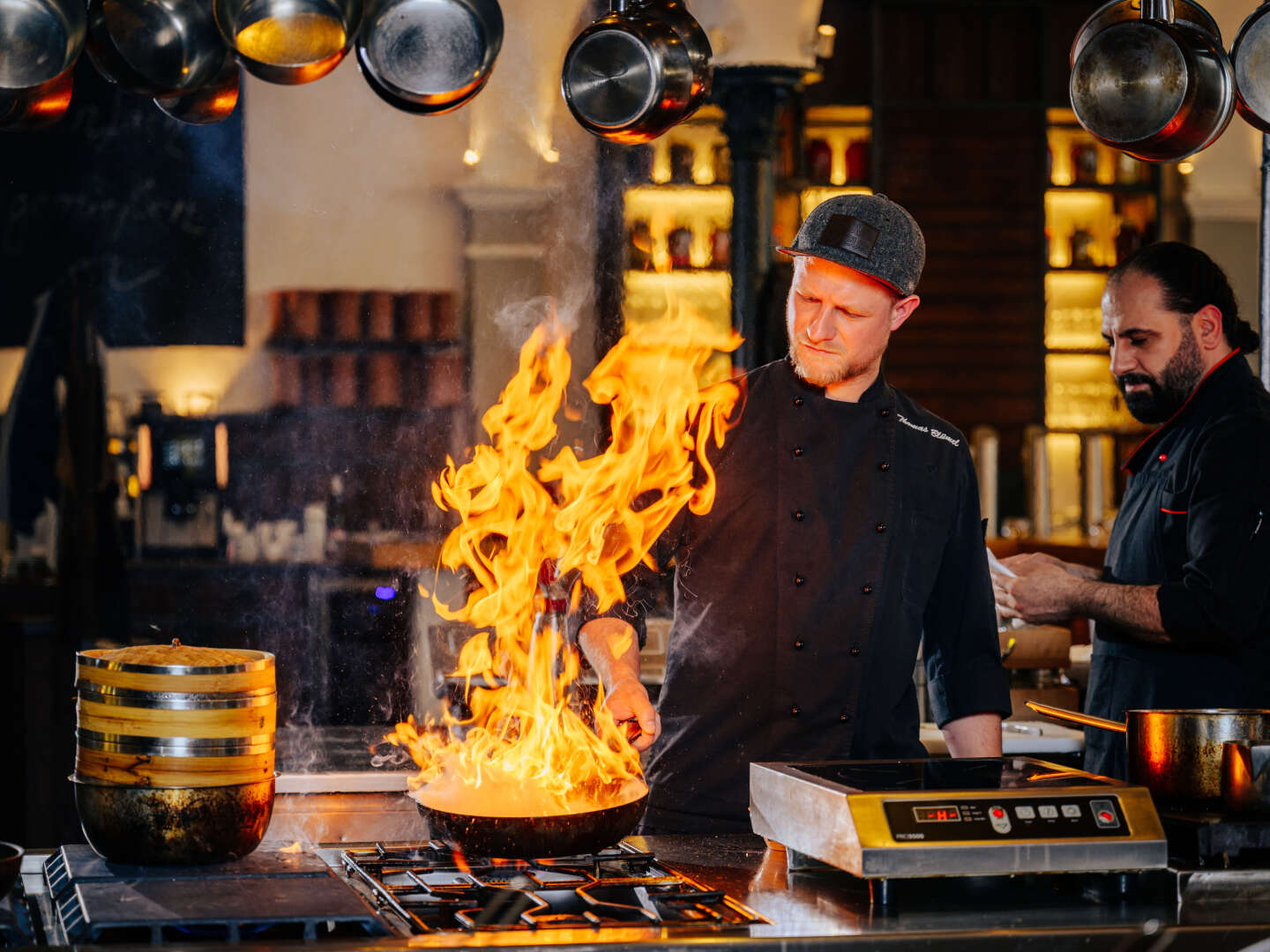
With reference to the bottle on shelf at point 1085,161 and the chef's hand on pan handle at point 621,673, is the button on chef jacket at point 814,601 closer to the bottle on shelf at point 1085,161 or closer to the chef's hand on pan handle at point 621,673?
the chef's hand on pan handle at point 621,673

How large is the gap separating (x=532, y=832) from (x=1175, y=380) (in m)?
1.91

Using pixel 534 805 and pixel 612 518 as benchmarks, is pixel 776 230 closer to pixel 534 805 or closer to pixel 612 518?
pixel 612 518

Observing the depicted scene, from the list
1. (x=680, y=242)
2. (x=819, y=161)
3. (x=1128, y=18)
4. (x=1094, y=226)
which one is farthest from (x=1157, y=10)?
(x=1094, y=226)

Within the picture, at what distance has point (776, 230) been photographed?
296 inches

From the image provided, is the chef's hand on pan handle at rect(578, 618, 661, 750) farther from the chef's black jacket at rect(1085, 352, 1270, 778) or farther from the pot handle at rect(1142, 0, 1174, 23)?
the pot handle at rect(1142, 0, 1174, 23)

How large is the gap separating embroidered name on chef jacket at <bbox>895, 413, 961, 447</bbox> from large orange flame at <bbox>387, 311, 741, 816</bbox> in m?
0.31

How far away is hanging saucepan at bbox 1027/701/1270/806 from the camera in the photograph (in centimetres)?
196

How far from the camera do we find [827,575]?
8.31ft

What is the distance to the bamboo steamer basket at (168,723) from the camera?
1813mm

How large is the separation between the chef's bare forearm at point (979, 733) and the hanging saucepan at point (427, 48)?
1.37 meters

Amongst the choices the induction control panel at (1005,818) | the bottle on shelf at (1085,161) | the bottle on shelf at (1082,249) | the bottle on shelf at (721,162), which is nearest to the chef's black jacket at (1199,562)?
the induction control panel at (1005,818)

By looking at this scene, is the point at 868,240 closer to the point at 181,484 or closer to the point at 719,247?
the point at 181,484

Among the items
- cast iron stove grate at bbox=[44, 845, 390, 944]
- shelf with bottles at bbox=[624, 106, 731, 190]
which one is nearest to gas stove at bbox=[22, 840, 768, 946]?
cast iron stove grate at bbox=[44, 845, 390, 944]

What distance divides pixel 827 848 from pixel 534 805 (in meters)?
0.37
